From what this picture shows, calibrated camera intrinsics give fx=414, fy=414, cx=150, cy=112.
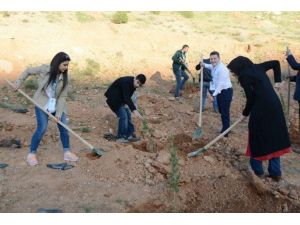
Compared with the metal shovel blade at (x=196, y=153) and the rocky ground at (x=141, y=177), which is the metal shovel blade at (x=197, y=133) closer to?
the rocky ground at (x=141, y=177)

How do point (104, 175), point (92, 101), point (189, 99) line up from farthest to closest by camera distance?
point (189, 99)
point (92, 101)
point (104, 175)

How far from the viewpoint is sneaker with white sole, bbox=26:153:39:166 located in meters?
A: 5.26

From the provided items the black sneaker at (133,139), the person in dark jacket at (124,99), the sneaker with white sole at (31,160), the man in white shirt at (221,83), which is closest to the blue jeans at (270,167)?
the man in white shirt at (221,83)

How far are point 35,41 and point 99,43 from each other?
7.13 feet

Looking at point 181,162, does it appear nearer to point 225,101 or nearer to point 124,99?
point 124,99

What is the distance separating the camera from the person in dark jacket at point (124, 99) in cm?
580

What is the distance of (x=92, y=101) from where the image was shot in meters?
8.90

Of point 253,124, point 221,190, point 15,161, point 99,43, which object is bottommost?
point 221,190

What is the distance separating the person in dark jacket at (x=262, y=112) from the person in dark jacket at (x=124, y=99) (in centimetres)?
155

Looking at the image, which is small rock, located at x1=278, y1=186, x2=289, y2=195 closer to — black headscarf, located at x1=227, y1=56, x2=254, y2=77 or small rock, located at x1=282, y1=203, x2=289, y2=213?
small rock, located at x1=282, y1=203, x2=289, y2=213

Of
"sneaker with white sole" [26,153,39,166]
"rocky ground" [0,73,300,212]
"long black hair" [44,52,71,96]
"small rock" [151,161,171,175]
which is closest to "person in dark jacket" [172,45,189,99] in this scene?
"rocky ground" [0,73,300,212]

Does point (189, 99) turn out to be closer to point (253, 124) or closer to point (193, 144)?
point (193, 144)

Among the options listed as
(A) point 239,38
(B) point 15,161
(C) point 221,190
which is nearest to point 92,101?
(B) point 15,161

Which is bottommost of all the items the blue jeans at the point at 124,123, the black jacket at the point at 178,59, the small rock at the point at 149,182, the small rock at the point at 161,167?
the small rock at the point at 149,182
